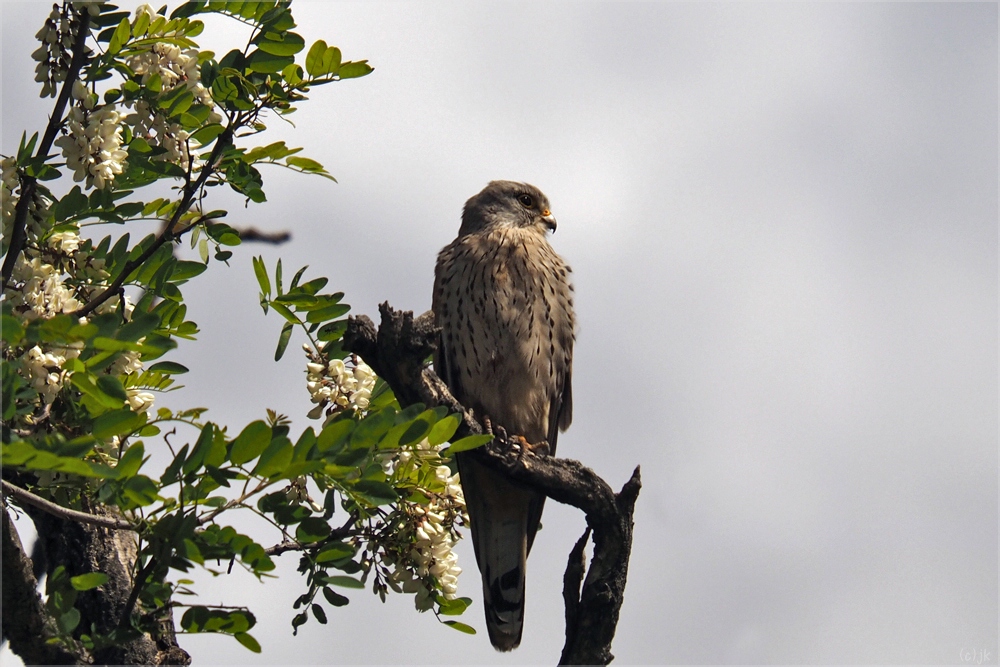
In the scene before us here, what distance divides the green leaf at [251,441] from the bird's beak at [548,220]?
3832mm

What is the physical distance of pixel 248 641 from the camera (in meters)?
2.87

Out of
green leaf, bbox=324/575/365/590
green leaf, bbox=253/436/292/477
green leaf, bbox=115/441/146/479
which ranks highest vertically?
green leaf, bbox=253/436/292/477

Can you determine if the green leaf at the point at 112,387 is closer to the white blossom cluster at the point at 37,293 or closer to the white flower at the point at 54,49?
the white blossom cluster at the point at 37,293

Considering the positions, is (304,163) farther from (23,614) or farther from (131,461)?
(23,614)

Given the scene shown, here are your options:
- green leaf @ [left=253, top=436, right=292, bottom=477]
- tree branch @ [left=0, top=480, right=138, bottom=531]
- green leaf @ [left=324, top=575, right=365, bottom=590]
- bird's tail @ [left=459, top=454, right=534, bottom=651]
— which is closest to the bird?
bird's tail @ [left=459, top=454, right=534, bottom=651]

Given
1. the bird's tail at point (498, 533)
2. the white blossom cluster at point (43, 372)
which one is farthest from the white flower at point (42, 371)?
the bird's tail at point (498, 533)

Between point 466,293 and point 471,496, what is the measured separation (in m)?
1.09

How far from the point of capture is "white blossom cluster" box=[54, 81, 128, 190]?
2.88 m

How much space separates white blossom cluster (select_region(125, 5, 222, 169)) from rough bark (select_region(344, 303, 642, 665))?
2.69ft

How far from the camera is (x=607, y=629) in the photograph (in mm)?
3553

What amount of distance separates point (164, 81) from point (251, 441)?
1258mm

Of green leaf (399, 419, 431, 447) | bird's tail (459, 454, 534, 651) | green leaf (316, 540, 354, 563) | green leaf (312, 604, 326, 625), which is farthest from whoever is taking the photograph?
bird's tail (459, 454, 534, 651)

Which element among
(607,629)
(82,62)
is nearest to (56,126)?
(82,62)

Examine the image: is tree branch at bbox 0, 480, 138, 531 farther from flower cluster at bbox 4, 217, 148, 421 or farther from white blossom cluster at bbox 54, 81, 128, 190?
white blossom cluster at bbox 54, 81, 128, 190
